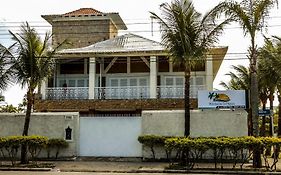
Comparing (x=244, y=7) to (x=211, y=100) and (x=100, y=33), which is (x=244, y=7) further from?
(x=100, y=33)

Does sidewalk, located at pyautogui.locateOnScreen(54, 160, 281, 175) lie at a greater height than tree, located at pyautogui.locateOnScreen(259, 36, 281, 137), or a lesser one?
lesser

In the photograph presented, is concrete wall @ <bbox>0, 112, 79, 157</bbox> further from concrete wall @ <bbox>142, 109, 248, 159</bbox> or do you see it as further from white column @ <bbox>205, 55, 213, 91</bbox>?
white column @ <bbox>205, 55, 213, 91</bbox>

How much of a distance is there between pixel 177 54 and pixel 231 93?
420 centimetres

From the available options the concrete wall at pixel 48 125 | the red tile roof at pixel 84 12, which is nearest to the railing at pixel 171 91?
the concrete wall at pixel 48 125

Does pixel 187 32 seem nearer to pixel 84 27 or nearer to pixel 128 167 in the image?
pixel 128 167

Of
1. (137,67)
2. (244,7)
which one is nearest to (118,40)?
(137,67)

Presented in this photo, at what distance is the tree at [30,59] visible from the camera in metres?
20.0

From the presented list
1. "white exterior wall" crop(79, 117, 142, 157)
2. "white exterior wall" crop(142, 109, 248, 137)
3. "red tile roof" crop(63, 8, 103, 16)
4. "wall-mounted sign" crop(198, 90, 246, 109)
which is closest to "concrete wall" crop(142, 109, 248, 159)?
"white exterior wall" crop(142, 109, 248, 137)

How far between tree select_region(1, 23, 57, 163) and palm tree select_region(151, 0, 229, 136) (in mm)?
5697

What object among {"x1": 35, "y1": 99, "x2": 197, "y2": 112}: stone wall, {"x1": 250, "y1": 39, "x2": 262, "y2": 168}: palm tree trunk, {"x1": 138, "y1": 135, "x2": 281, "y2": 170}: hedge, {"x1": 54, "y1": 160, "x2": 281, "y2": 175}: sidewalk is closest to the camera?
{"x1": 54, "y1": 160, "x2": 281, "y2": 175}: sidewalk

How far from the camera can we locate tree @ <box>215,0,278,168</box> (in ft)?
61.2

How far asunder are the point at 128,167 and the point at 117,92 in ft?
32.3

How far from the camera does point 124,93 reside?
28.2m

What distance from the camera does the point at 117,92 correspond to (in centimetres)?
2830
